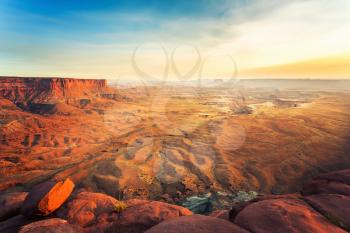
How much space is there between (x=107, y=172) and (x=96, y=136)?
1837 cm

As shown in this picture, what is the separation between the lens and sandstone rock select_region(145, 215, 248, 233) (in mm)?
5305

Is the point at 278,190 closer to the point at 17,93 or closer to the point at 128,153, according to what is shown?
the point at 128,153

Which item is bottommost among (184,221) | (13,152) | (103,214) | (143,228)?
(13,152)

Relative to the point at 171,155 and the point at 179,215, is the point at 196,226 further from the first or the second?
the point at 171,155

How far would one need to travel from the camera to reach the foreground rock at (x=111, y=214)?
7.36 metres

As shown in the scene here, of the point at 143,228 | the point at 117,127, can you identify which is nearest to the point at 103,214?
the point at 143,228

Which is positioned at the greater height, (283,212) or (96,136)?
(283,212)

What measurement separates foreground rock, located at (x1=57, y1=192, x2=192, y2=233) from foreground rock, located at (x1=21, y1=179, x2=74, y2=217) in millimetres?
449

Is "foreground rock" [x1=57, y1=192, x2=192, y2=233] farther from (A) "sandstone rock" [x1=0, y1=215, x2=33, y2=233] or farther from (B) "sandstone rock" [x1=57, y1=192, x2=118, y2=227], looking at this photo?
(A) "sandstone rock" [x1=0, y1=215, x2=33, y2=233]

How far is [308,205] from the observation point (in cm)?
666

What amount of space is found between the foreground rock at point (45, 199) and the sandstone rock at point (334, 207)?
33.0ft

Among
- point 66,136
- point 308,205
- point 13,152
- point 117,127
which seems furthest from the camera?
point 117,127

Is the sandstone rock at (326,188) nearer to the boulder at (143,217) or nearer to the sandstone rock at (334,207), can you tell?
the sandstone rock at (334,207)

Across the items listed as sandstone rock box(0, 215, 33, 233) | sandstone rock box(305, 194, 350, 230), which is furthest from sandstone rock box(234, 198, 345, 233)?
sandstone rock box(0, 215, 33, 233)
